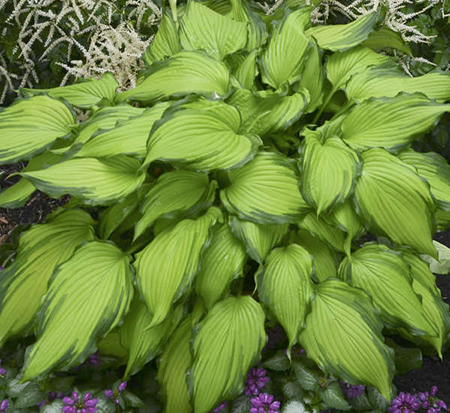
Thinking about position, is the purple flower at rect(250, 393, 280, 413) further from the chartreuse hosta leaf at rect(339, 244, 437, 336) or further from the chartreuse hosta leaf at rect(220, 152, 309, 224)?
the chartreuse hosta leaf at rect(220, 152, 309, 224)

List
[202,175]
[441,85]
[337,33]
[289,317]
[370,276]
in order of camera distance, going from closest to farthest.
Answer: [289,317] → [370,276] → [202,175] → [441,85] → [337,33]

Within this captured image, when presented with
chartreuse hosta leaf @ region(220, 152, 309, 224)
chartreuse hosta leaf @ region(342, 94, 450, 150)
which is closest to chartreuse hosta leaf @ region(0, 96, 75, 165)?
chartreuse hosta leaf @ region(220, 152, 309, 224)

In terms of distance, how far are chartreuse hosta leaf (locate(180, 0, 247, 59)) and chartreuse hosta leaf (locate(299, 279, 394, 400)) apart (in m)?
1.03

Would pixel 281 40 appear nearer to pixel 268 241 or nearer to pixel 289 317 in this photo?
pixel 268 241

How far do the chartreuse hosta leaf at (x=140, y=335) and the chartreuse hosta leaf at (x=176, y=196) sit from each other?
0.84 feet

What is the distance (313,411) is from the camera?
1.58 metres

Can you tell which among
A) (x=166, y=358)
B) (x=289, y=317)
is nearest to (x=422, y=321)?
(x=289, y=317)

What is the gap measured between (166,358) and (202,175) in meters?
0.59

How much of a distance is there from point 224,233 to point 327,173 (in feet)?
1.17

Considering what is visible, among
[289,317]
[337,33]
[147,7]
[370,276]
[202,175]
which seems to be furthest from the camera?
[147,7]

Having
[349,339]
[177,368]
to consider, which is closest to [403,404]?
[349,339]

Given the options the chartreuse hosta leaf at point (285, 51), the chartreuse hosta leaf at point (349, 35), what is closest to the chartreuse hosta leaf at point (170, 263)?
the chartreuse hosta leaf at point (285, 51)

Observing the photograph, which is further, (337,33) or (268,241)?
(337,33)

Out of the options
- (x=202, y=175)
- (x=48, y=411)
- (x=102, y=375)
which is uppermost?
(x=202, y=175)
